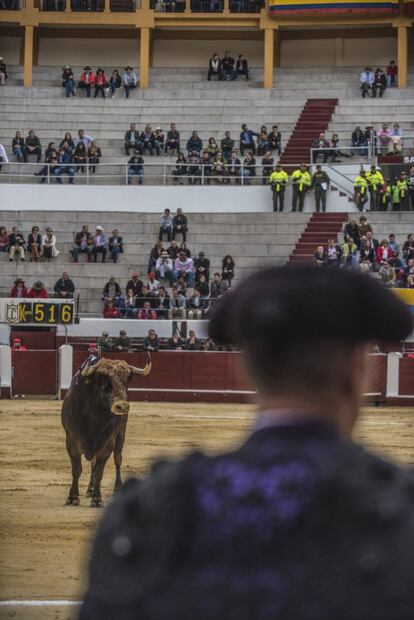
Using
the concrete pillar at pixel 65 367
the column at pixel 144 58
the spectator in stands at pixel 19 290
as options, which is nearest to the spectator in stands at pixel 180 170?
the column at pixel 144 58

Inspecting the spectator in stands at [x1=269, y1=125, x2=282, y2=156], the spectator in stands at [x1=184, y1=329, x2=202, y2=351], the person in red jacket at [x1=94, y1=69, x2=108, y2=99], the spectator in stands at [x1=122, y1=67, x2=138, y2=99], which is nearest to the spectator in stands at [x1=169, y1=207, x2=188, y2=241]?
the spectator in stands at [x1=269, y1=125, x2=282, y2=156]

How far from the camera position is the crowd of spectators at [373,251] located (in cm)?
3160

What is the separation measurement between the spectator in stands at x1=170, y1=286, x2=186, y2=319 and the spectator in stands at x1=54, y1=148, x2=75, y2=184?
7608mm

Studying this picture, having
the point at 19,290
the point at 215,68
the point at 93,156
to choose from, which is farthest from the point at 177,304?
the point at 215,68

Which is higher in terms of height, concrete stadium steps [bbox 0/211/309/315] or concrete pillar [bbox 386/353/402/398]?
concrete stadium steps [bbox 0/211/309/315]

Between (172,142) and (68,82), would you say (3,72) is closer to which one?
(68,82)

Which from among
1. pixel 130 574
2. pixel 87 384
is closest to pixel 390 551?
pixel 130 574

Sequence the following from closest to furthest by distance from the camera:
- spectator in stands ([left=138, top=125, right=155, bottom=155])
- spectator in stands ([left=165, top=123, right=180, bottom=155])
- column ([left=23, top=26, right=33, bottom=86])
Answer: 1. spectator in stands ([left=165, top=123, right=180, bottom=155])
2. spectator in stands ([left=138, top=125, right=155, bottom=155])
3. column ([left=23, top=26, right=33, bottom=86])

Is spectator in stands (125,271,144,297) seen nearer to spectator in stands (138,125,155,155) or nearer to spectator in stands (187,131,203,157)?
spectator in stands (187,131,203,157)

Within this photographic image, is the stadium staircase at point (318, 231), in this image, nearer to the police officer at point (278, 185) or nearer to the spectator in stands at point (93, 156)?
the police officer at point (278, 185)

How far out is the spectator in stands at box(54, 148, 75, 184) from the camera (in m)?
39.2

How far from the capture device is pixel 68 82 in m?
44.2

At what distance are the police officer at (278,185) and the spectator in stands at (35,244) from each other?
6253mm

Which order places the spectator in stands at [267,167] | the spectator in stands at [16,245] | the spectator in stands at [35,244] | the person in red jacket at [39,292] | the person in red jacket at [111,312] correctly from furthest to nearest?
the spectator in stands at [267,167]
the spectator in stands at [35,244]
the spectator in stands at [16,245]
the person in red jacket at [111,312]
the person in red jacket at [39,292]
